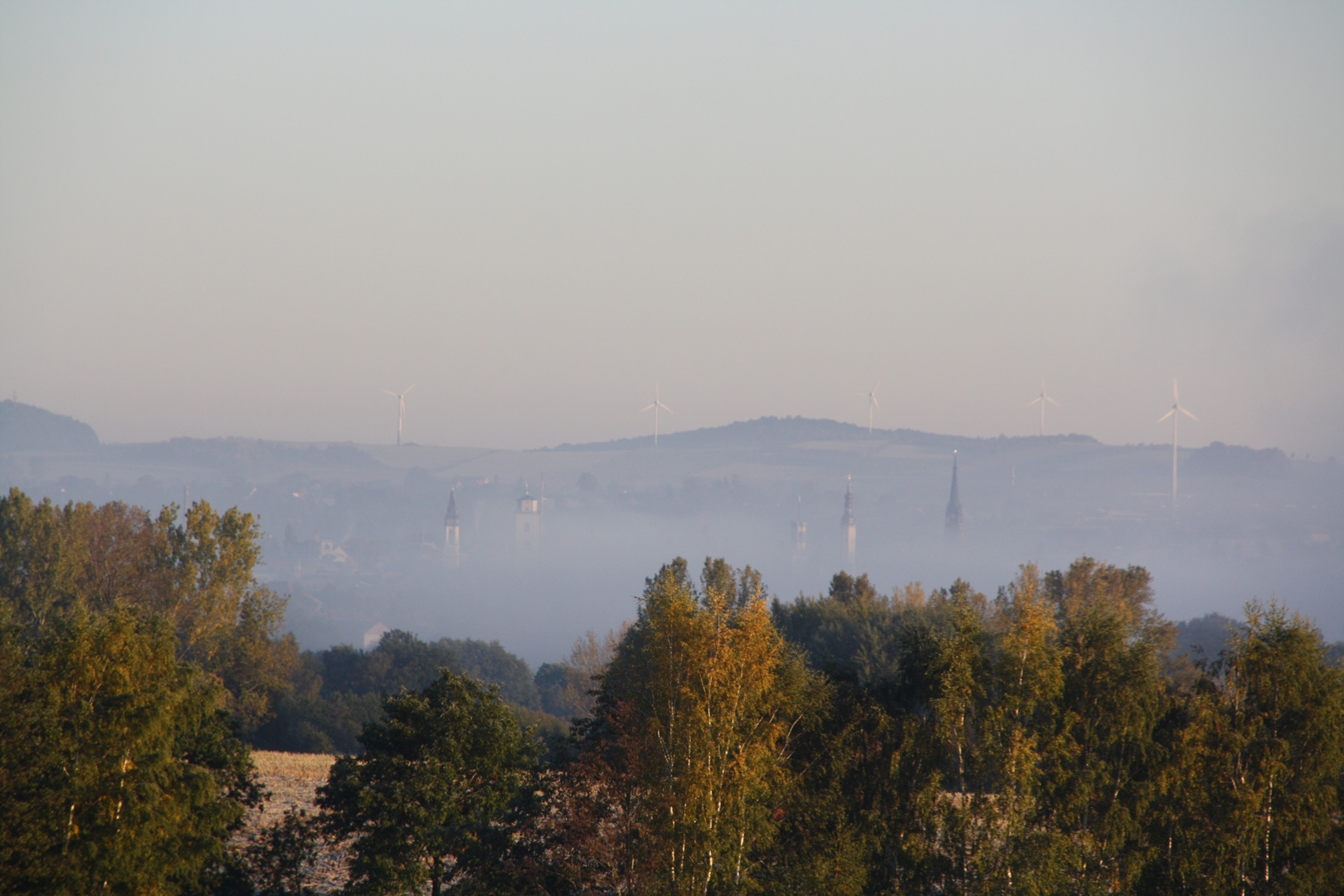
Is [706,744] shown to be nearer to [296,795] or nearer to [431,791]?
[431,791]

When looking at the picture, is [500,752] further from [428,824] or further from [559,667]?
[559,667]

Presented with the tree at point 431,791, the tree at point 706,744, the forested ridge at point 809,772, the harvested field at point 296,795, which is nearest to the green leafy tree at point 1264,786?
the forested ridge at point 809,772

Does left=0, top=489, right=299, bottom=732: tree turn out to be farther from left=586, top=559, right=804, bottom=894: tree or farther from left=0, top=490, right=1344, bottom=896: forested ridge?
left=586, top=559, right=804, bottom=894: tree

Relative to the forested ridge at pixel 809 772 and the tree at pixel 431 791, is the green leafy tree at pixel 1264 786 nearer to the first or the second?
the forested ridge at pixel 809 772

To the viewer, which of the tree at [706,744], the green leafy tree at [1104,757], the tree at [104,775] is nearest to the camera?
the tree at [104,775]

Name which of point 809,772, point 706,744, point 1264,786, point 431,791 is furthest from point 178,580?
point 1264,786

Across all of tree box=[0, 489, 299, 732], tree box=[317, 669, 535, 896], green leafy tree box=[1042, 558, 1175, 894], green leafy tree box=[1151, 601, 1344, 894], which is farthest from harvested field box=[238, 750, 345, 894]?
green leafy tree box=[1151, 601, 1344, 894]

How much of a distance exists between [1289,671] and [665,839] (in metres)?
19.9

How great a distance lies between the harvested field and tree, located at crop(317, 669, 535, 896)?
10.2 ft

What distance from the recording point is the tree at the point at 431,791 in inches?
1237

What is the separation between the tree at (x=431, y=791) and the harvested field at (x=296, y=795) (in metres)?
3.10

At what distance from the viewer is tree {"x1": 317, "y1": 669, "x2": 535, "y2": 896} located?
31.4 m

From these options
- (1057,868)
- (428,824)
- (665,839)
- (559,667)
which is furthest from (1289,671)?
(559,667)

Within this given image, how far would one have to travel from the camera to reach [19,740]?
92.2ft
